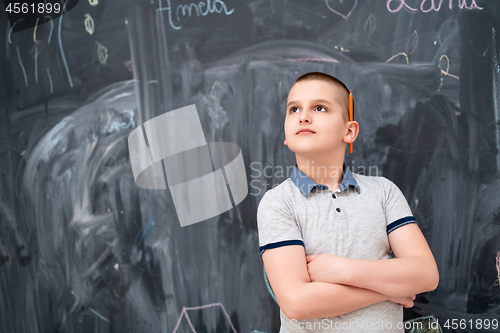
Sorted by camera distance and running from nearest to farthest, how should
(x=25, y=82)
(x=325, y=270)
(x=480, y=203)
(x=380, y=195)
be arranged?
(x=325, y=270) → (x=380, y=195) → (x=480, y=203) → (x=25, y=82)

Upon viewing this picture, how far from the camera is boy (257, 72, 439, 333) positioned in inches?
34.0

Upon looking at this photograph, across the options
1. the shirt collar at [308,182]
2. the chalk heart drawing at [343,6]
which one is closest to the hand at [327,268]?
the shirt collar at [308,182]

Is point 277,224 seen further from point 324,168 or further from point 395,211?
point 395,211

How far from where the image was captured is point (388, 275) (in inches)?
34.0

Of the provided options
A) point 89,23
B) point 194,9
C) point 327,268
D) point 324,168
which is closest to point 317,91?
point 324,168

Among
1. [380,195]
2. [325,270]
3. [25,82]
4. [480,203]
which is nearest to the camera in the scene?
[325,270]

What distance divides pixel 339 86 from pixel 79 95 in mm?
1180

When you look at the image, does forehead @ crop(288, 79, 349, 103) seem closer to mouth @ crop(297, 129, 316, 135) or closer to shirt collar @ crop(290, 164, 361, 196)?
mouth @ crop(297, 129, 316, 135)

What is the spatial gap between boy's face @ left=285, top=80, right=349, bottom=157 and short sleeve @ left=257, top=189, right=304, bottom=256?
171 millimetres

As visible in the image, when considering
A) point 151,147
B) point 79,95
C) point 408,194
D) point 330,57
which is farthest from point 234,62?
point 408,194

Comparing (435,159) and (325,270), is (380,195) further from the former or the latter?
(435,159)

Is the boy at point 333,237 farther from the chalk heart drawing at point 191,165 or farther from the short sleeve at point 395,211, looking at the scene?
the chalk heart drawing at point 191,165

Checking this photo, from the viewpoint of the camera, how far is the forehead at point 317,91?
977 mm

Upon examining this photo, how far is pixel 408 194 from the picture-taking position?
4.57ft
